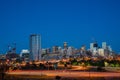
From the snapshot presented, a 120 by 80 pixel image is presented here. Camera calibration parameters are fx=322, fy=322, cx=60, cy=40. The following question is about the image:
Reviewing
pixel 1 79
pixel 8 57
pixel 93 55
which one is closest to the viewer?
pixel 1 79

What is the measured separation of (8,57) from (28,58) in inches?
1493

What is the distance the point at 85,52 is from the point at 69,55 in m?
10.5

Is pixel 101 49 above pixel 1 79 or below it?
above

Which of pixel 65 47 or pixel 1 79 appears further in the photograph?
pixel 65 47

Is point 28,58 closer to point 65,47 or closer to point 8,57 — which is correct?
point 65,47

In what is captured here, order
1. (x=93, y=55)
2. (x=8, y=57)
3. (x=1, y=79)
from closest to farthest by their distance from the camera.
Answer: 1. (x=1, y=79)
2. (x=8, y=57)
3. (x=93, y=55)

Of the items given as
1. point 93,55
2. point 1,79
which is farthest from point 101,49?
point 1,79

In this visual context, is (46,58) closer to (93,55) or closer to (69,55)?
(69,55)

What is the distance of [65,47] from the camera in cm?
18925

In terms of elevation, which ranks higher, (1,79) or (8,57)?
(8,57)

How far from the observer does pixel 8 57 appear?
498 feet

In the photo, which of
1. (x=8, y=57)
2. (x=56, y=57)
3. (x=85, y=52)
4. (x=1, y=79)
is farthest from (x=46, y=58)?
(x=1, y=79)

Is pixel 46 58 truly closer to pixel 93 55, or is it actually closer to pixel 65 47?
pixel 65 47

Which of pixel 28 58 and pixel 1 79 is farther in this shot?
pixel 28 58
